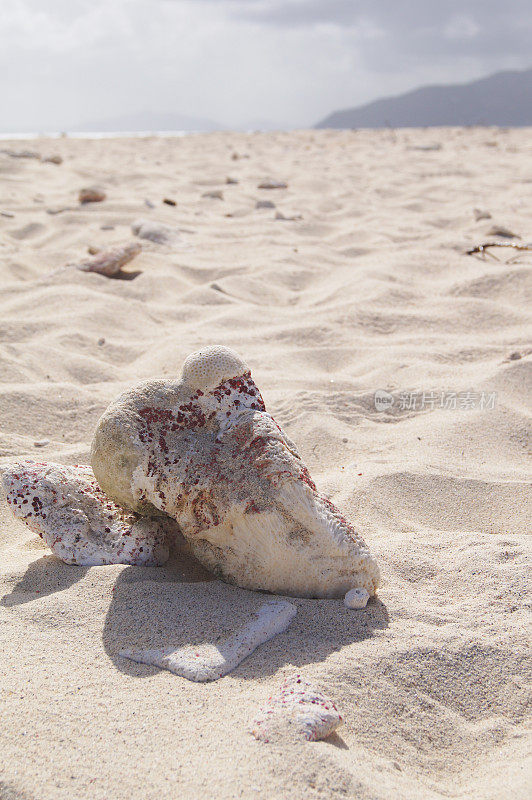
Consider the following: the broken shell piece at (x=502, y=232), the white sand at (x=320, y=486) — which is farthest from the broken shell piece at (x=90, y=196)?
the broken shell piece at (x=502, y=232)

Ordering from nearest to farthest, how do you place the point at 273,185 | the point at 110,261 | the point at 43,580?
the point at 43,580 → the point at 110,261 → the point at 273,185

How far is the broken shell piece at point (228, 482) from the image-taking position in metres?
1.54

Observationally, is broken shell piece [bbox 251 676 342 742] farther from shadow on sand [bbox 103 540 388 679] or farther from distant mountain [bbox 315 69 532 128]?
distant mountain [bbox 315 69 532 128]

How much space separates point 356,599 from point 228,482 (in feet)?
1.25

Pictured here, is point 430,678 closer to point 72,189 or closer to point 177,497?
point 177,497

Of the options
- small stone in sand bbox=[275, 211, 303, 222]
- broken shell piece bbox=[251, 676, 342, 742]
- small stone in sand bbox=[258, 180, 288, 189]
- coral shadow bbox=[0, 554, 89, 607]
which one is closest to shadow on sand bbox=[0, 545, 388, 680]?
coral shadow bbox=[0, 554, 89, 607]

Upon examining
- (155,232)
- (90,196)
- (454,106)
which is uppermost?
(454,106)

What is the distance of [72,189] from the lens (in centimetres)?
677

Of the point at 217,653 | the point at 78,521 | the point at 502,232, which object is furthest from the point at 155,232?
the point at 217,653

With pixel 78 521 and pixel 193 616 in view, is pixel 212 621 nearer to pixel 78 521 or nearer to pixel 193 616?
pixel 193 616

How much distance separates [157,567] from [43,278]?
2810mm

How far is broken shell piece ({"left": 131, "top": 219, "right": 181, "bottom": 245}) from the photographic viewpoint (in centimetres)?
492

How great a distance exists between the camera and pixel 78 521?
1.72 metres

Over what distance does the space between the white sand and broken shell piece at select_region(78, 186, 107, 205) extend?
0.20 metres
